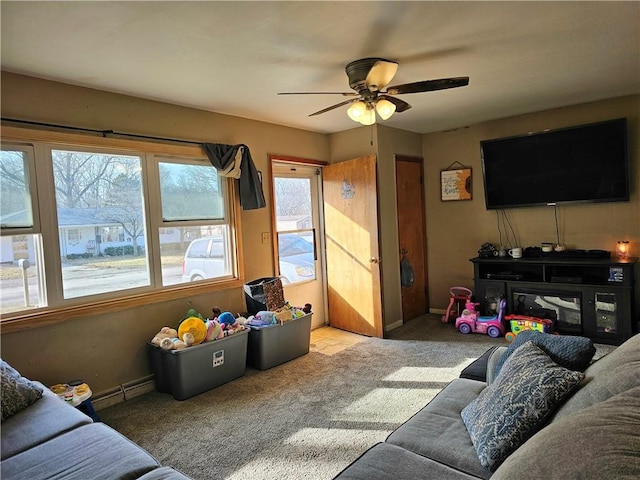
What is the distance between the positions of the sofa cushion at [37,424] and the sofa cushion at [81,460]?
59mm

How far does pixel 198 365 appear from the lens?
311 centimetres

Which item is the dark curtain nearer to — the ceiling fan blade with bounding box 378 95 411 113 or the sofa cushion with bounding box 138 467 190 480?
the ceiling fan blade with bounding box 378 95 411 113

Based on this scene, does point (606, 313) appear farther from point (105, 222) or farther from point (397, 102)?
point (105, 222)

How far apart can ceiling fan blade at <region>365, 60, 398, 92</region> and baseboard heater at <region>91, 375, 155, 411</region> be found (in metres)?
2.87

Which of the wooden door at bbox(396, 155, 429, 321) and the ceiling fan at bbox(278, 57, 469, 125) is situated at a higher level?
the ceiling fan at bbox(278, 57, 469, 125)

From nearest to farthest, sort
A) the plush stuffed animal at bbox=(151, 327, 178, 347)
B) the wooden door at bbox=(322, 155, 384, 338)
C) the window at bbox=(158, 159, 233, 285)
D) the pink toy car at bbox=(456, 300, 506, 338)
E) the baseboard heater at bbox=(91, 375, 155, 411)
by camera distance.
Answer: the baseboard heater at bbox=(91, 375, 155, 411)
the plush stuffed animal at bbox=(151, 327, 178, 347)
the window at bbox=(158, 159, 233, 285)
the pink toy car at bbox=(456, 300, 506, 338)
the wooden door at bbox=(322, 155, 384, 338)

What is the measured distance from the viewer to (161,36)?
7.23ft

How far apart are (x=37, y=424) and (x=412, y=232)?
419 centimetres

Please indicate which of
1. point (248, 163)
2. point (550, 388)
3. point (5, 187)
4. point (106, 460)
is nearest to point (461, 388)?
point (550, 388)

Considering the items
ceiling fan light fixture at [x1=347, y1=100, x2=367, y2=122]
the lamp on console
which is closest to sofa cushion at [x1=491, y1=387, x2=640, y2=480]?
ceiling fan light fixture at [x1=347, y1=100, x2=367, y2=122]

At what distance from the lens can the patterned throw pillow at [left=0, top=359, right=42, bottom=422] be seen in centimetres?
195

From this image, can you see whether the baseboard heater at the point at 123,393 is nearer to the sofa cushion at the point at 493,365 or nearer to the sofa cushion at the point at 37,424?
the sofa cushion at the point at 37,424

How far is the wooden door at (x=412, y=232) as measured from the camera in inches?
191

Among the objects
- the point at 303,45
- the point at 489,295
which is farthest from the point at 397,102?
the point at 489,295
